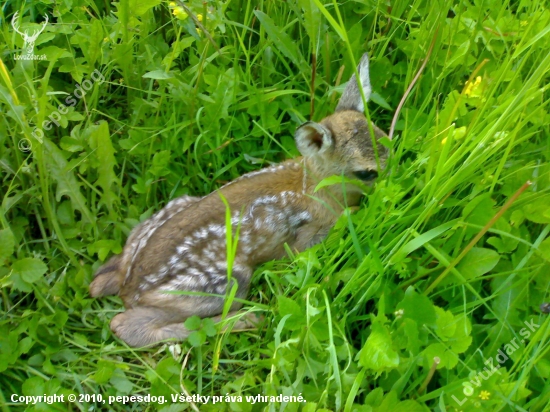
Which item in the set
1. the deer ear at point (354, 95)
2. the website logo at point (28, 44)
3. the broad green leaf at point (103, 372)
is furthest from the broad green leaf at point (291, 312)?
the website logo at point (28, 44)

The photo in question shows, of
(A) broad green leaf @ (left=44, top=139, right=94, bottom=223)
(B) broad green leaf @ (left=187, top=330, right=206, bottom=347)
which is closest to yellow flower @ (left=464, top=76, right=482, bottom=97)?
(B) broad green leaf @ (left=187, top=330, right=206, bottom=347)

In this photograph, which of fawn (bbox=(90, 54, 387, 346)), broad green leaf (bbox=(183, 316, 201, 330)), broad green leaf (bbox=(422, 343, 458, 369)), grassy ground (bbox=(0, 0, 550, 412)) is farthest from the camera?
fawn (bbox=(90, 54, 387, 346))

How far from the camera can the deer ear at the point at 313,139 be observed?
250 cm

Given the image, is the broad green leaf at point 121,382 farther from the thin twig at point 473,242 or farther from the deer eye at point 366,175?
the deer eye at point 366,175

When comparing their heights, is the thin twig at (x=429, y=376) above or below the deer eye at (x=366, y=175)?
below

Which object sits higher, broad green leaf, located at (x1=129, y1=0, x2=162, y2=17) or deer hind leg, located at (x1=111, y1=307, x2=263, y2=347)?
broad green leaf, located at (x1=129, y1=0, x2=162, y2=17)

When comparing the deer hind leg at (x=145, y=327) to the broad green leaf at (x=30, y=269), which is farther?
the deer hind leg at (x=145, y=327)

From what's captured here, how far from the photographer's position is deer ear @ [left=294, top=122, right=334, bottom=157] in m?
2.50

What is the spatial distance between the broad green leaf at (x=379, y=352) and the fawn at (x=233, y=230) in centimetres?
68

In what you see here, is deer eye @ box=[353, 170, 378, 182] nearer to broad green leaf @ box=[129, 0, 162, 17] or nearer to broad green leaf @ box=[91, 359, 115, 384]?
broad green leaf @ box=[129, 0, 162, 17]

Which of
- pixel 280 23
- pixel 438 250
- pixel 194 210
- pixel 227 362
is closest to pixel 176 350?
pixel 227 362

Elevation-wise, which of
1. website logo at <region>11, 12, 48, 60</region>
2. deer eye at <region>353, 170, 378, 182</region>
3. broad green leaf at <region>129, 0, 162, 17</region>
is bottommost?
deer eye at <region>353, 170, 378, 182</region>

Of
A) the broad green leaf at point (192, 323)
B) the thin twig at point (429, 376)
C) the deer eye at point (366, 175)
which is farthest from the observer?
the deer eye at point (366, 175)

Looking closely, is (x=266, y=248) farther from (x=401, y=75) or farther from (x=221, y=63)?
(x=401, y=75)
